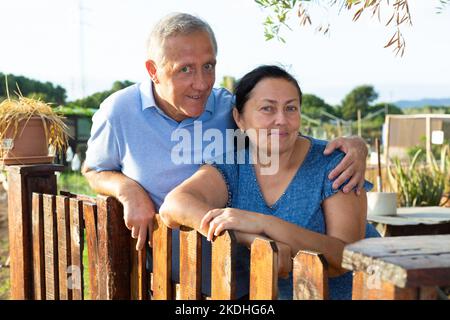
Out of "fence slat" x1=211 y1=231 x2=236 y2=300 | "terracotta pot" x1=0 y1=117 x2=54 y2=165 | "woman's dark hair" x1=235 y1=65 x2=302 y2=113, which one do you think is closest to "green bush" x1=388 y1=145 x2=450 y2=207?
"terracotta pot" x1=0 y1=117 x2=54 y2=165

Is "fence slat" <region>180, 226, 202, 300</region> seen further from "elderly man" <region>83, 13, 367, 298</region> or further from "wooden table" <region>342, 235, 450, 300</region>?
"wooden table" <region>342, 235, 450, 300</region>

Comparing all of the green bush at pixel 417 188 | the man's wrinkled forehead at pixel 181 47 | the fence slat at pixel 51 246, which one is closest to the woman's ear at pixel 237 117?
the man's wrinkled forehead at pixel 181 47

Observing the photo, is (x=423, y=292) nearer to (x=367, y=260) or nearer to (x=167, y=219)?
(x=367, y=260)

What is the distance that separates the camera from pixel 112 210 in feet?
7.38

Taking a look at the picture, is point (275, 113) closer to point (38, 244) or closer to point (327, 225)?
point (327, 225)

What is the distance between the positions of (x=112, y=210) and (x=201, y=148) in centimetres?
44

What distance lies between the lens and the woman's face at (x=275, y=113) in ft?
6.71

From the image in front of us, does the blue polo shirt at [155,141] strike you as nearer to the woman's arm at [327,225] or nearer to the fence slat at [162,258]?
the fence slat at [162,258]

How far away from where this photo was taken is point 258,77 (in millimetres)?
2096

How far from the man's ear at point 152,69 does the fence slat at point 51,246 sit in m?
0.74

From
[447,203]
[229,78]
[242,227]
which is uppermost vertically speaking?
[229,78]

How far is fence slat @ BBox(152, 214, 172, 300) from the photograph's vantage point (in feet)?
6.69

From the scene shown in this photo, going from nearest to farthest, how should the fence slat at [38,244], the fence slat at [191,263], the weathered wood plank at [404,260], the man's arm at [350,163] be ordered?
the weathered wood plank at [404,260] < the fence slat at [191,263] < the man's arm at [350,163] < the fence slat at [38,244]
